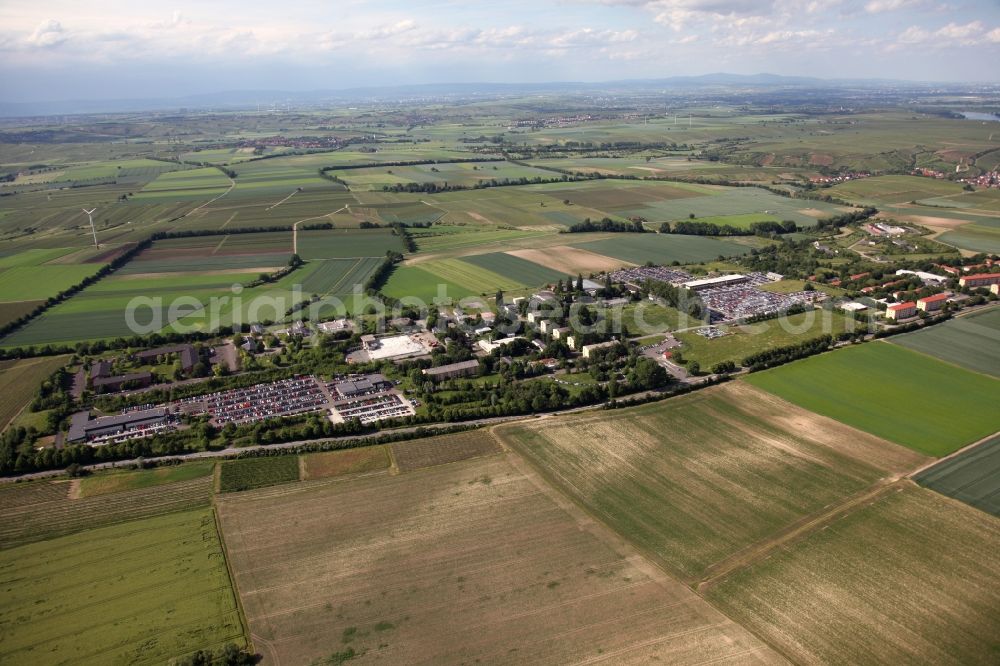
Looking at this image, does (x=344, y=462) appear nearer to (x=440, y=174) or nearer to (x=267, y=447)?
(x=267, y=447)

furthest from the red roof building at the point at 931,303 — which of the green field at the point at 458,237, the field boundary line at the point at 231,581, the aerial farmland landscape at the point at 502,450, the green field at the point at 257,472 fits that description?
the field boundary line at the point at 231,581

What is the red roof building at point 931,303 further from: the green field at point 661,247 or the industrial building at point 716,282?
the green field at point 661,247

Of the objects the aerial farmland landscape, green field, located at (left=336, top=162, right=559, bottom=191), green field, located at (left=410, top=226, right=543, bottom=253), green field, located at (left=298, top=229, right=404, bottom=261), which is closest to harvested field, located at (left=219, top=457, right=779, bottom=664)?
the aerial farmland landscape

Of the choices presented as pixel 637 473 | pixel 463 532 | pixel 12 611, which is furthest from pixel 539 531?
pixel 12 611

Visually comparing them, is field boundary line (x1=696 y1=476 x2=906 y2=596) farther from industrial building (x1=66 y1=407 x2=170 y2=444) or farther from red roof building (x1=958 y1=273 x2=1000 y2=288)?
red roof building (x1=958 y1=273 x2=1000 y2=288)

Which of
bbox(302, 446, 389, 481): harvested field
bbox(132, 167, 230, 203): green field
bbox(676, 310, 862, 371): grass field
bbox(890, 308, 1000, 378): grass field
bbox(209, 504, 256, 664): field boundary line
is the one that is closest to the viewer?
bbox(209, 504, 256, 664): field boundary line
